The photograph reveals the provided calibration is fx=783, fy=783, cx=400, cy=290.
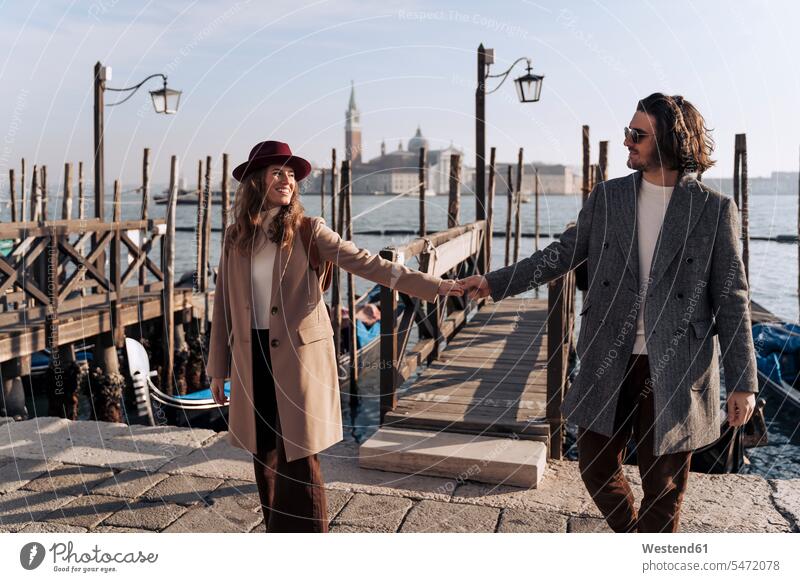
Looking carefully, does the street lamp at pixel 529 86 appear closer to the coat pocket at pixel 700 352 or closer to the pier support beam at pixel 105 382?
the pier support beam at pixel 105 382

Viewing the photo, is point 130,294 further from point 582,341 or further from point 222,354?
point 582,341

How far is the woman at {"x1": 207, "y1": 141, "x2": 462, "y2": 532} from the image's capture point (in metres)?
2.72

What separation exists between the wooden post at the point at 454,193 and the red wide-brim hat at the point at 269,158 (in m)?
6.22

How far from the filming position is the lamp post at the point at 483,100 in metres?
8.99

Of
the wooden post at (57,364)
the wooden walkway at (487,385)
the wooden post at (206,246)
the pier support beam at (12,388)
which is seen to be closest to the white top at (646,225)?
the wooden walkway at (487,385)

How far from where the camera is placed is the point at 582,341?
2.73 meters

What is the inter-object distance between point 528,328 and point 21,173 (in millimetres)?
16533

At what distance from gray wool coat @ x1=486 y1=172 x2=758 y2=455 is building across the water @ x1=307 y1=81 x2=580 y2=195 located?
185 cm

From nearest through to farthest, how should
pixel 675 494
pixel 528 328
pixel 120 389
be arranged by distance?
pixel 675 494 < pixel 528 328 < pixel 120 389

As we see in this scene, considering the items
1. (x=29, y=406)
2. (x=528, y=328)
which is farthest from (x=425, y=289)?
(x=29, y=406)

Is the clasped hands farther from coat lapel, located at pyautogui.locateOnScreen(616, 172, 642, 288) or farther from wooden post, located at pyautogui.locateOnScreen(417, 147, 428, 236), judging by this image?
wooden post, located at pyautogui.locateOnScreen(417, 147, 428, 236)

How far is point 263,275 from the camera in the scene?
2.76m

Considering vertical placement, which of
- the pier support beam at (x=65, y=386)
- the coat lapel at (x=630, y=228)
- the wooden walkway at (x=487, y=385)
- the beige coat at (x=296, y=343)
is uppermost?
the coat lapel at (x=630, y=228)
